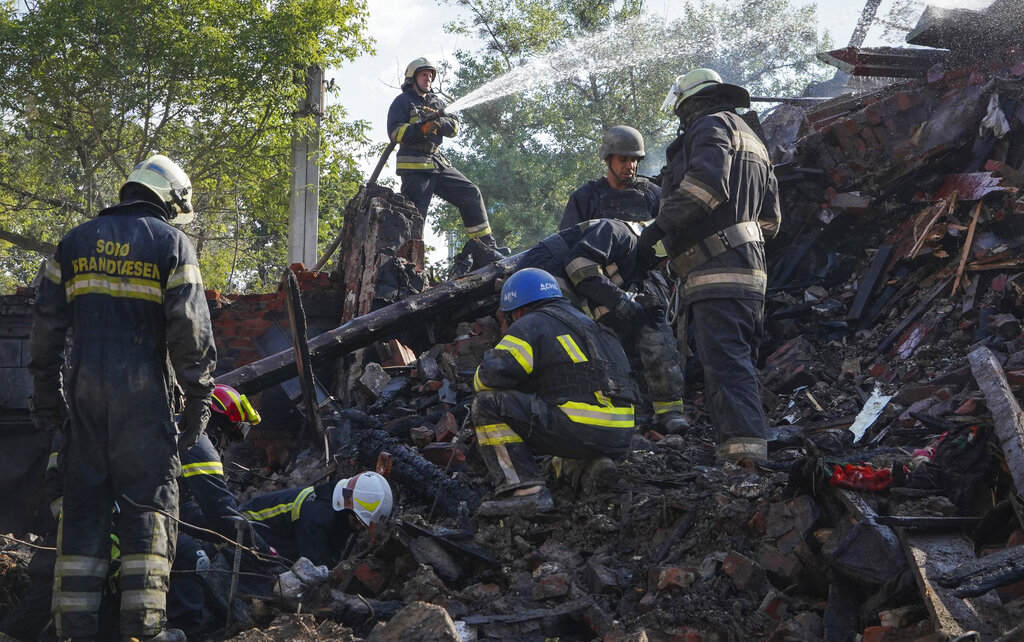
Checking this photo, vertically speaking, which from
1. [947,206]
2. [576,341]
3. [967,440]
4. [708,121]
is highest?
[708,121]

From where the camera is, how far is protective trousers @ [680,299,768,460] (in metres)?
4.97

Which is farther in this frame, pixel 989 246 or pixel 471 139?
pixel 471 139

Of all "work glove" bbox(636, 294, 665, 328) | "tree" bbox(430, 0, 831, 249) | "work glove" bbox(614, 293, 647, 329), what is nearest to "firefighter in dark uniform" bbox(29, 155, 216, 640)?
"work glove" bbox(614, 293, 647, 329)

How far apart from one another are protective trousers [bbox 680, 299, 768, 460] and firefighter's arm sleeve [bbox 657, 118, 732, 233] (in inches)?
20.3

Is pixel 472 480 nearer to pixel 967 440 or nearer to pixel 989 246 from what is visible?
pixel 967 440

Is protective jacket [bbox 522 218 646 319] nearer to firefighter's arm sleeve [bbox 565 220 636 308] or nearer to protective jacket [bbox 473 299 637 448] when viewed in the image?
firefighter's arm sleeve [bbox 565 220 636 308]

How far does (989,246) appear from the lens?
7.07 metres

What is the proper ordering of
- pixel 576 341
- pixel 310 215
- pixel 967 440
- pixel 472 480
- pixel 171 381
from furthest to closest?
pixel 310 215
pixel 472 480
pixel 576 341
pixel 171 381
pixel 967 440

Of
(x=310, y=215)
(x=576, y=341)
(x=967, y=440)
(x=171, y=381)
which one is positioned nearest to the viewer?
(x=967, y=440)

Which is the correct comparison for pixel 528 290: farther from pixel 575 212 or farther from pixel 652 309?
pixel 575 212

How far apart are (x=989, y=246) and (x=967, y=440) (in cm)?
394

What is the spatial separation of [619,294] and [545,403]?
153 cm

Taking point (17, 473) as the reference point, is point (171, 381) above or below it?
above

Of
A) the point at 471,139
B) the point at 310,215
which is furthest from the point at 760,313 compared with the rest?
the point at 471,139
